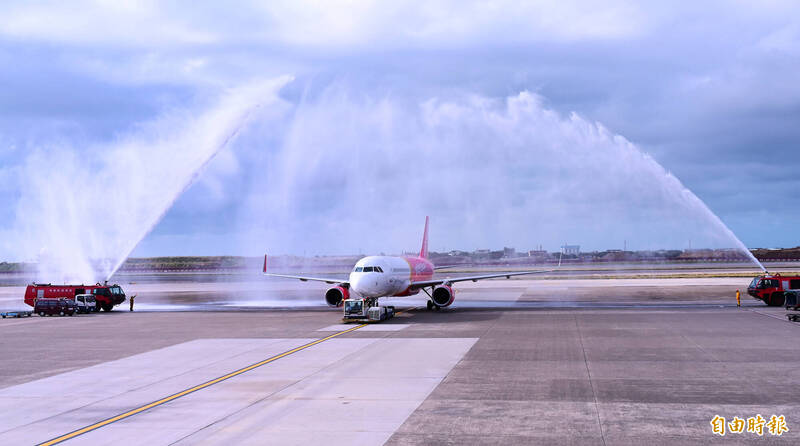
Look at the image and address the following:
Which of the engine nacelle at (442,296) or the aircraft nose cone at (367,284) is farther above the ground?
the aircraft nose cone at (367,284)

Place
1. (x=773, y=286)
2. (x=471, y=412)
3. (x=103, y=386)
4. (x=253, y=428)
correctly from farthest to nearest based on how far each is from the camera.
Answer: (x=773, y=286)
(x=103, y=386)
(x=471, y=412)
(x=253, y=428)

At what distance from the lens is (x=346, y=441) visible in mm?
12344

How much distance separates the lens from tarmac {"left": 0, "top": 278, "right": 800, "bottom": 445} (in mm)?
13125

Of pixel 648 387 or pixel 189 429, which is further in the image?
Answer: pixel 648 387

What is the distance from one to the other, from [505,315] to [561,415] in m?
24.9

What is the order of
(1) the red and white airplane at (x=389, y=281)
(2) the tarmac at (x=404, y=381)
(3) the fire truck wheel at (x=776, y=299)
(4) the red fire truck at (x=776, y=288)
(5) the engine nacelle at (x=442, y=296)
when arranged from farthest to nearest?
(3) the fire truck wheel at (x=776, y=299) → (5) the engine nacelle at (x=442, y=296) → (4) the red fire truck at (x=776, y=288) → (1) the red and white airplane at (x=389, y=281) → (2) the tarmac at (x=404, y=381)

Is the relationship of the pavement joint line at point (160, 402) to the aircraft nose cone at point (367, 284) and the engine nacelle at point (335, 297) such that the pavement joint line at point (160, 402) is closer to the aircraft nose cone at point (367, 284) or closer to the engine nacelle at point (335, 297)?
the aircraft nose cone at point (367, 284)

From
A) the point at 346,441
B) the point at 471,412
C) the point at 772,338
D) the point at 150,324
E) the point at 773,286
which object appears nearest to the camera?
the point at 346,441

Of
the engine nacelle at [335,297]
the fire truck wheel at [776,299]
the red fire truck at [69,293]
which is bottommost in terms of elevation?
the red fire truck at [69,293]

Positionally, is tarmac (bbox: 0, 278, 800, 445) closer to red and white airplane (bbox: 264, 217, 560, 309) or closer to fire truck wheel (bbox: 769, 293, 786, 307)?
red and white airplane (bbox: 264, 217, 560, 309)

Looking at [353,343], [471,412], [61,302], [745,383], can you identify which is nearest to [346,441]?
[471,412]

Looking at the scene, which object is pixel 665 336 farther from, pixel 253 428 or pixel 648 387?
pixel 253 428

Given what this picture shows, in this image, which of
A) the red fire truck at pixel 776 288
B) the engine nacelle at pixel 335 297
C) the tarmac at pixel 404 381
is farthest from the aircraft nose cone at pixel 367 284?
the red fire truck at pixel 776 288

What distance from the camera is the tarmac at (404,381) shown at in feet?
43.1
